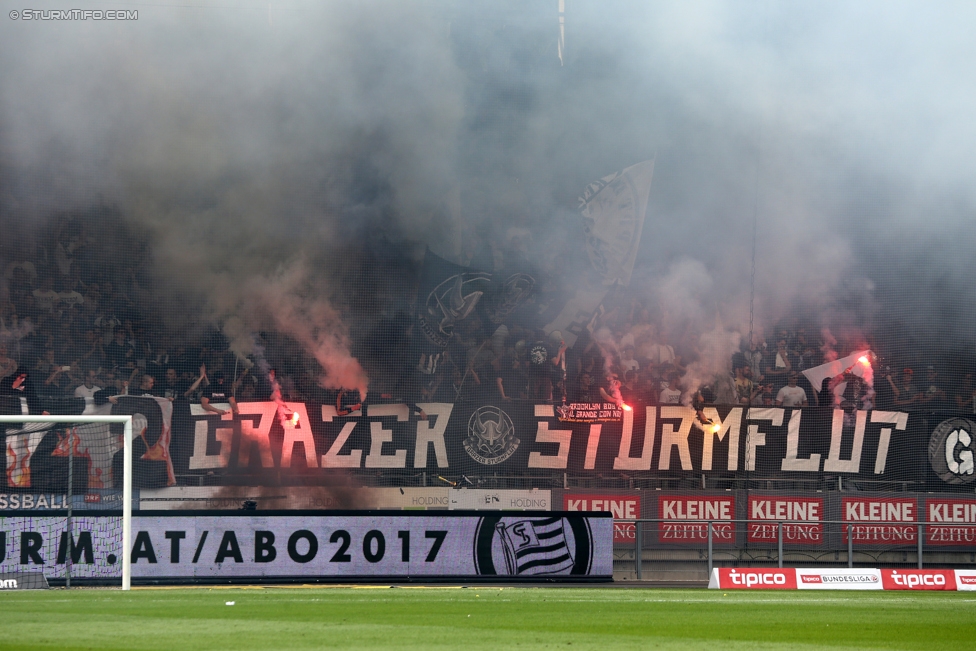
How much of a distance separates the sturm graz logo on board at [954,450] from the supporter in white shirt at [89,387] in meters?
11.6

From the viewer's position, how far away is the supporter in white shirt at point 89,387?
43.7ft

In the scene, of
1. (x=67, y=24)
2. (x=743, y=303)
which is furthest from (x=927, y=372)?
(x=67, y=24)

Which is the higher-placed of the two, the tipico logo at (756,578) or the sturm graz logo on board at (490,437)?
the sturm graz logo on board at (490,437)

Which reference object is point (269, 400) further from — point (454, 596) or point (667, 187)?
point (667, 187)

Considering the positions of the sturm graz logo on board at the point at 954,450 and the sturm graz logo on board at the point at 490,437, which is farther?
the sturm graz logo on board at the point at 490,437

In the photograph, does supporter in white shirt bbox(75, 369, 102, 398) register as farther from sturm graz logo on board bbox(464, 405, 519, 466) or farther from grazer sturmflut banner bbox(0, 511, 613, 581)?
sturm graz logo on board bbox(464, 405, 519, 466)

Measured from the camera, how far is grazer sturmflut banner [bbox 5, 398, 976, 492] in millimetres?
13383

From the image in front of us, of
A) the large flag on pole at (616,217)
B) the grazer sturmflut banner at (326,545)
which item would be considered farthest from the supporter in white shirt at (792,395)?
the grazer sturmflut banner at (326,545)

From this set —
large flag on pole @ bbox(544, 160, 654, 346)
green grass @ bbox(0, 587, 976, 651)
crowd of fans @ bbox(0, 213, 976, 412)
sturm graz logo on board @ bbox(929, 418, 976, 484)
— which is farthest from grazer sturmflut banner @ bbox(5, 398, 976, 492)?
green grass @ bbox(0, 587, 976, 651)

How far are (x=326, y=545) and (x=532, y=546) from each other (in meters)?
2.28

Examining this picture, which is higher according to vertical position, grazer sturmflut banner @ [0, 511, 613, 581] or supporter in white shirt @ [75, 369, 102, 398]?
supporter in white shirt @ [75, 369, 102, 398]

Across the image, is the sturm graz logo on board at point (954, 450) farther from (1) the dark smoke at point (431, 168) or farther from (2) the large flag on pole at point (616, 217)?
(2) the large flag on pole at point (616, 217)

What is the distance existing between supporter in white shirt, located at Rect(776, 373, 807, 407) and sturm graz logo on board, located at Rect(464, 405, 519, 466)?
4198 millimetres

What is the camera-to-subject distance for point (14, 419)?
9.19 metres
